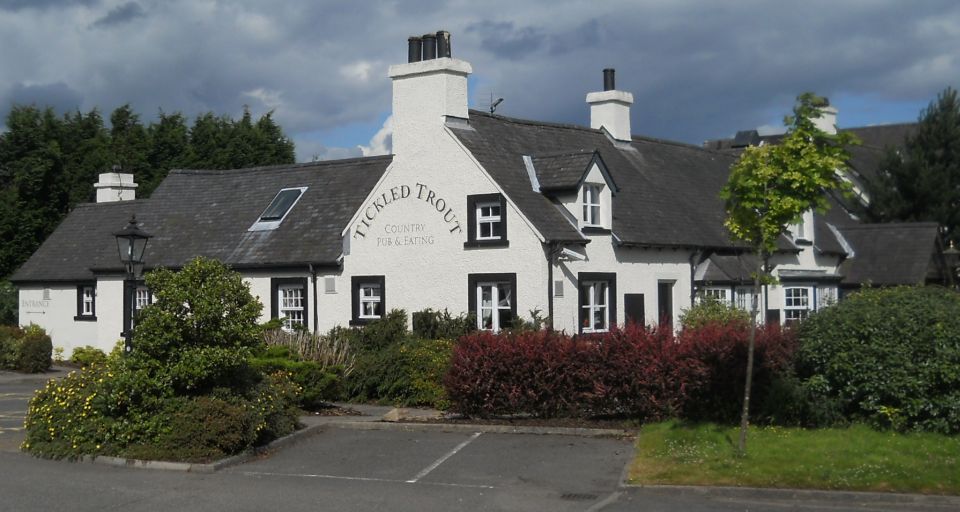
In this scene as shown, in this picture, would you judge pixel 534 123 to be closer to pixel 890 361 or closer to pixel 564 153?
pixel 564 153

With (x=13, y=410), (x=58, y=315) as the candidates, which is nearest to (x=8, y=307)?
(x=58, y=315)

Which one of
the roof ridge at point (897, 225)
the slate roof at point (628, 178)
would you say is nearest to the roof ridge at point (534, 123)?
the slate roof at point (628, 178)

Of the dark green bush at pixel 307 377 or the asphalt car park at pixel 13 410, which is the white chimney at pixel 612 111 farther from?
the asphalt car park at pixel 13 410

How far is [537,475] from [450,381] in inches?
166

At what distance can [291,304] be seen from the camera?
28.9m

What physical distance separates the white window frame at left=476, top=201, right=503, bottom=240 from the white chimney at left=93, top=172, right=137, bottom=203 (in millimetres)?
18058

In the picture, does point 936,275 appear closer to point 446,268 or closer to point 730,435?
point 446,268

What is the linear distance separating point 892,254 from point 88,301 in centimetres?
2425

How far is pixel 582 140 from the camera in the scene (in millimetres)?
31156

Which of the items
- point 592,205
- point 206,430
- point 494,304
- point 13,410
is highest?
point 592,205

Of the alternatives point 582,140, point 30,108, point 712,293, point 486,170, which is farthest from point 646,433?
point 30,108

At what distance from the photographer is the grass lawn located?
12.9 m

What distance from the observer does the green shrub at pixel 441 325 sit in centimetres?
2478

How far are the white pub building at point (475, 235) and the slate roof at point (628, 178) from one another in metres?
0.06
